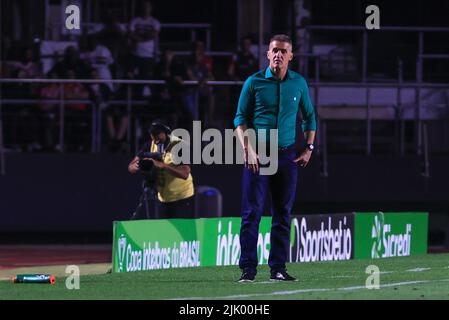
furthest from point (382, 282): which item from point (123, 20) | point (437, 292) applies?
point (123, 20)

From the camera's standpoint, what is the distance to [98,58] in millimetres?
22375

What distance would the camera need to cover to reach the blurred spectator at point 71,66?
72.0ft

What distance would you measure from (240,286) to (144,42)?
11984 millimetres

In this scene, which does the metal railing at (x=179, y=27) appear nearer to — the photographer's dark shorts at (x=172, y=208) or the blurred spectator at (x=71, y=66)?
the blurred spectator at (x=71, y=66)

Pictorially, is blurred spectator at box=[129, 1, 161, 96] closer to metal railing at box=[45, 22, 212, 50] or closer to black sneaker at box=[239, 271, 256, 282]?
metal railing at box=[45, 22, 212, 50]

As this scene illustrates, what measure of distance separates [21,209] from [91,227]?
3.86ft

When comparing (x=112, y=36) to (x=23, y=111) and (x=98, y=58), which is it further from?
(x=23, y=111)

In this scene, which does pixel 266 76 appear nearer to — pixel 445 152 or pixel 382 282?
pixel 382 282

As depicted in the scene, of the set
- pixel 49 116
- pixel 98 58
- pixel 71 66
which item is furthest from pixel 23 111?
pixel 98 58

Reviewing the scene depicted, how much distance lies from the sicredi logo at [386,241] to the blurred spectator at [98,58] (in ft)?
19.5

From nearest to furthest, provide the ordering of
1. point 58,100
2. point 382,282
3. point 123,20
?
1. point 382,282
2. point 58,100
3. point 123,20

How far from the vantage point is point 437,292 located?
34.9 feet

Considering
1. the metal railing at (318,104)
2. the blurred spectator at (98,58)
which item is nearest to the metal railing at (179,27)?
the blurred spectator at (98,58)

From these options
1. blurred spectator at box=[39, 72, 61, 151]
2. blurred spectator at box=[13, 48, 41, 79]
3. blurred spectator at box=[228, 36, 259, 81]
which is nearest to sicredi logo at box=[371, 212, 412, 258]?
blurred spectator at box=[228, 36, 259, 81]
